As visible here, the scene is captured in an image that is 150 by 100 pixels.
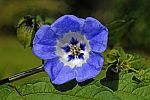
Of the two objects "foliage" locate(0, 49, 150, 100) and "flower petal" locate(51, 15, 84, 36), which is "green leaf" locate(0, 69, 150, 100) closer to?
"foliage" locate(0, 49, 150, 100)

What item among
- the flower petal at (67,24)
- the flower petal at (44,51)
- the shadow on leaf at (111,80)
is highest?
the flower petal at (67,24)

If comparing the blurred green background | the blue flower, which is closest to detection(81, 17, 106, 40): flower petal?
the blue flower

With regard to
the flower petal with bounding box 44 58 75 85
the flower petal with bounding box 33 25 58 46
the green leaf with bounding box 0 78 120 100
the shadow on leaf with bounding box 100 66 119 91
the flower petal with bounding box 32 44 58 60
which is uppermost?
the flower petal with bounding box 33 25 58 46

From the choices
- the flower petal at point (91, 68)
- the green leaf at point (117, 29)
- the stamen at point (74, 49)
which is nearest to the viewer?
the flower petal at point (91, 68)

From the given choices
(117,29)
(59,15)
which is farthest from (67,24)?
(59,15)

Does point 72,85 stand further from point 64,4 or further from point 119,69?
point 64,4

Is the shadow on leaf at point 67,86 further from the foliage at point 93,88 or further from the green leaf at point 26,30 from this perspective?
the green leaf at point 26,30

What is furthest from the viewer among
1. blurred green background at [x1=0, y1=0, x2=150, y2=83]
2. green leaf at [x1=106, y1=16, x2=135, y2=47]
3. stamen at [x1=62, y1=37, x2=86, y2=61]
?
blurred green background at [x1=0, y1=0, x2=150, y2=83]

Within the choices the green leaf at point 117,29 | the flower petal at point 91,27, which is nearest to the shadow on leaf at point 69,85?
the flower petal at point 91,27

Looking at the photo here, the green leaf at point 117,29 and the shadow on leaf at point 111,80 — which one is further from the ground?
the green leaf at point 117,29
